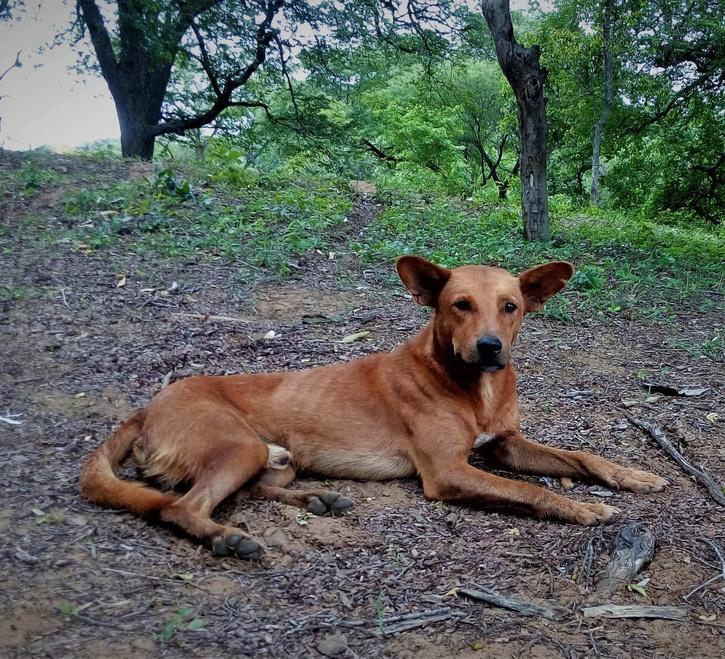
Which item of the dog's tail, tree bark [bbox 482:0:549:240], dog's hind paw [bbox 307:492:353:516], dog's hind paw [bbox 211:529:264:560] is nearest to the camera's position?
dog's hind paw [bbox 211:529:264:560]

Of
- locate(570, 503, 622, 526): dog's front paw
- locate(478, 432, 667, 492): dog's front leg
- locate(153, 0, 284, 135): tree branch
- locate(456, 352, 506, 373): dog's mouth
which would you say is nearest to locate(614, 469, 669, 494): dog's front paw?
locate(478, 432, 667, 492): dog's front leg

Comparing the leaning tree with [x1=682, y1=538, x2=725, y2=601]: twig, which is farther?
the leaning tree

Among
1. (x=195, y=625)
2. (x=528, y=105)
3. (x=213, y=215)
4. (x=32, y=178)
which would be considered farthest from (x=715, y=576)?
(x=32, y=178)

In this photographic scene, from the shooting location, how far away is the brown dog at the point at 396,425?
384 centimetres

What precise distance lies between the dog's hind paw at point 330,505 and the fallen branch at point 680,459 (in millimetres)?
2138

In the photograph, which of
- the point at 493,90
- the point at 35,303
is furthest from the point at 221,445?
the point at 493,90

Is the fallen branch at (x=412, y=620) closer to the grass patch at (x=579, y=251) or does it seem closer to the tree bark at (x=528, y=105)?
the grass patch at (x=579, y=251)

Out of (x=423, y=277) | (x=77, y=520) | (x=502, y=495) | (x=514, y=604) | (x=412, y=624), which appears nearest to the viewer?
(x=412, y=624)

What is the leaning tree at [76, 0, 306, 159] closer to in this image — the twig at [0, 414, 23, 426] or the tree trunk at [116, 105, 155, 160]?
the tree trunk at [116, 105, 155, 160]

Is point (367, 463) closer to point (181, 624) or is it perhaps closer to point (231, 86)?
point (181, 624)

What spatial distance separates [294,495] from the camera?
3975 millimetres

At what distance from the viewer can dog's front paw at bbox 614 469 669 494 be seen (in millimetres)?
4102

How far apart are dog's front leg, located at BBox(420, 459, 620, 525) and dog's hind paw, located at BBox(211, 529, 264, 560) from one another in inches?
46.2

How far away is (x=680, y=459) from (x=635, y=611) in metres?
1.86
